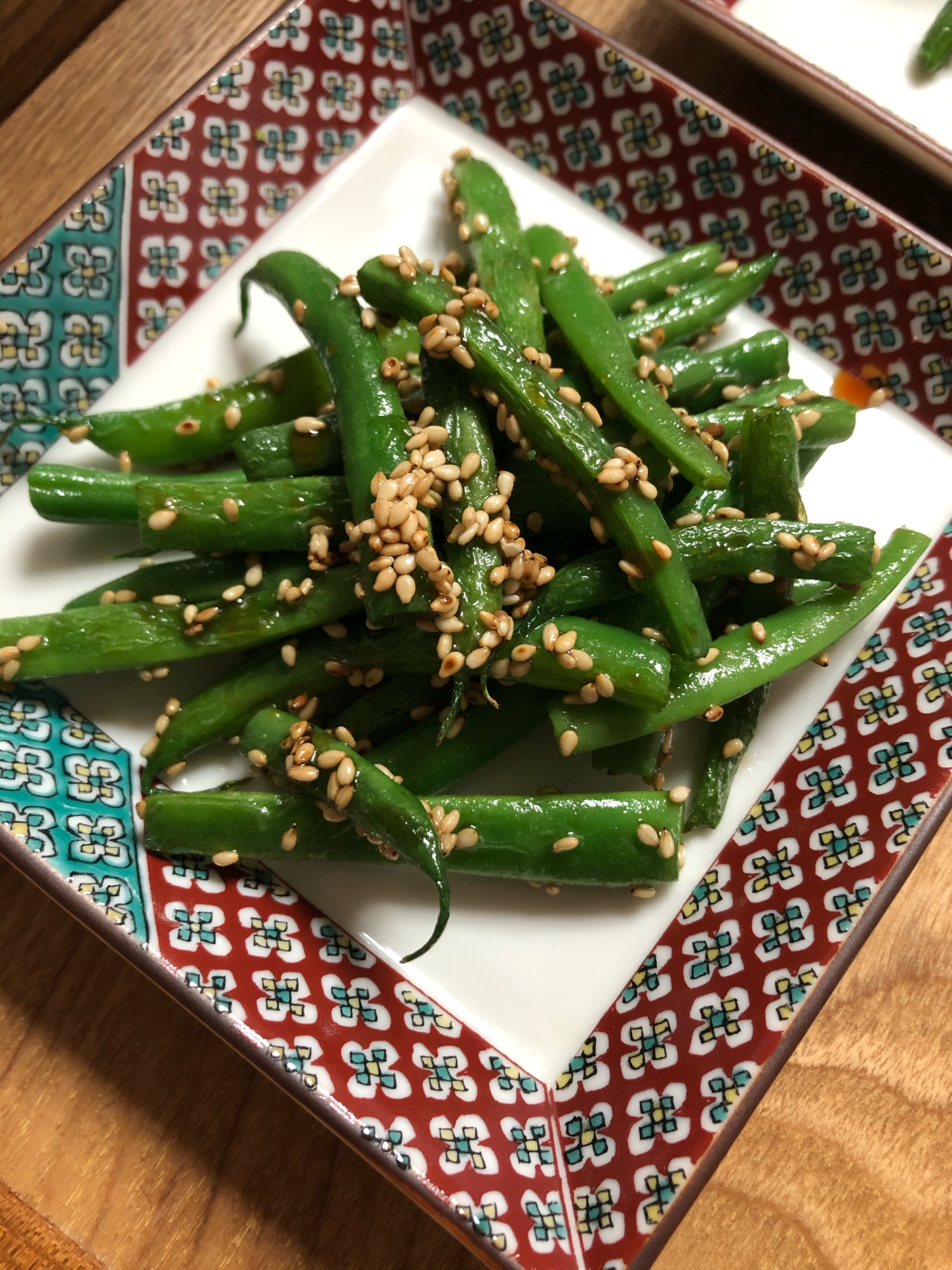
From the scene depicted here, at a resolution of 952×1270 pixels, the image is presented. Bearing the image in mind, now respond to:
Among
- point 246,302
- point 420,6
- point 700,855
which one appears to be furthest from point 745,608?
point 420,6

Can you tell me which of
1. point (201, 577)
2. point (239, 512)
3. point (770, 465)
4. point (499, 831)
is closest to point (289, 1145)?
point (499, 831)

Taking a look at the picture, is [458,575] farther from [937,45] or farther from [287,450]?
[937,45]

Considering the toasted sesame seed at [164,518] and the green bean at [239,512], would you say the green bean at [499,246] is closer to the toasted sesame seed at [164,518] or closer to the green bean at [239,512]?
the green bean at [239,512]

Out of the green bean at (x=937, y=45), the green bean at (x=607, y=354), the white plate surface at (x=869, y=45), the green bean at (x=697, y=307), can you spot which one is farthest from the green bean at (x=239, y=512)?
the green bean at (x=937, y=45)

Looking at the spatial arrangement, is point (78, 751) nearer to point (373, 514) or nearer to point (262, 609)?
point (262, 609)

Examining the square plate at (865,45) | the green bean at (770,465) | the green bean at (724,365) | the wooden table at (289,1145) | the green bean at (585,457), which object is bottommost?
the wooden table at (289,1145)
